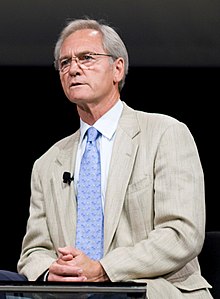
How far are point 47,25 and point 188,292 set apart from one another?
1.39 metres

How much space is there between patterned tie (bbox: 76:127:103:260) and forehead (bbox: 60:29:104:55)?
28 centimetres

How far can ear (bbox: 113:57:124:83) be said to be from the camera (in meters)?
2.74

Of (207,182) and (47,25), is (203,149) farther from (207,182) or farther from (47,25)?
(47,25)

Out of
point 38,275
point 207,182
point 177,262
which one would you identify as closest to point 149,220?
point 177,262

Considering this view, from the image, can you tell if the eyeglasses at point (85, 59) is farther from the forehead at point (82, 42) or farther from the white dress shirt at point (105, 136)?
the white dress shirt at point (105, 136)

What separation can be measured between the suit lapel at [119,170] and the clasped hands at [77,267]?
0.37ft

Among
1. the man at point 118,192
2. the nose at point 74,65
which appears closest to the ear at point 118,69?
the man at point 118,192

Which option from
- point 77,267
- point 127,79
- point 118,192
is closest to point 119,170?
point 118,192

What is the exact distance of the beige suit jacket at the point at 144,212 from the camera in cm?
247

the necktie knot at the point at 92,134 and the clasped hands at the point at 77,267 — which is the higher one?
the necktie knot at the point at 92,134

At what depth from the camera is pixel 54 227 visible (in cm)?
266

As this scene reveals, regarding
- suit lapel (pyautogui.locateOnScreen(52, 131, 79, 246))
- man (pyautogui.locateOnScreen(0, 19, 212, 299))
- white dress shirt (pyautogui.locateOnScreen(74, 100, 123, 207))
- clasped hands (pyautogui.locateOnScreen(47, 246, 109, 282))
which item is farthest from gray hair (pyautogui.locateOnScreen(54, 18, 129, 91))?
clasped hands (pyautogui.locateOnScreen(47, 246, 109, 282))

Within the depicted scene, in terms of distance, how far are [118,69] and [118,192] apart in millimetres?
371

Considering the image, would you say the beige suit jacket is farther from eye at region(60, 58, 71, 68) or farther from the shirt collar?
eye at region(60, 58, 71, 68)
